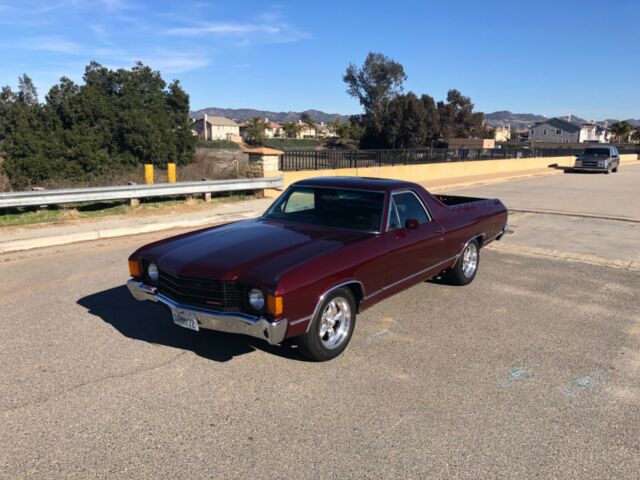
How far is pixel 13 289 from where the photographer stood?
20.5 feet

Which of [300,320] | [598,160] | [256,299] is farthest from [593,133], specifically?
[256,299]

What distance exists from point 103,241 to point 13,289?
3.10 metres

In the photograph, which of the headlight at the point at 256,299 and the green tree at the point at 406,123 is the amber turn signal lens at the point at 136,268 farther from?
the green tree at the point at 406,123

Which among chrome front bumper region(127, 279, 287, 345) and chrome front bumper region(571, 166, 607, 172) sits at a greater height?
chrome front bumper region(571, 166, 607, 172)

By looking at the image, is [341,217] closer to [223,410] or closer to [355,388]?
[355,388]

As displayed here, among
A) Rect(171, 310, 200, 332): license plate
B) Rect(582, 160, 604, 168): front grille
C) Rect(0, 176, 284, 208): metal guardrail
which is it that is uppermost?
Rect(582, 160, 604, 168): front grille

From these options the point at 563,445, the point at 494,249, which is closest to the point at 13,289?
the point at 563,445

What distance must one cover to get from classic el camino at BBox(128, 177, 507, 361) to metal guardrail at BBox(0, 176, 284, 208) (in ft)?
22.8

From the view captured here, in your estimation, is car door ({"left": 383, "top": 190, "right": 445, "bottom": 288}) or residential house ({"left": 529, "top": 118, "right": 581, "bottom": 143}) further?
residential house ({"left": 529, "top": 118, "right": 581, "bottom": 143})

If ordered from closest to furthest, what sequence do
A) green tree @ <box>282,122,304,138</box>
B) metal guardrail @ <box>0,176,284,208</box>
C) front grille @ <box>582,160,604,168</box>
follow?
metal guardrail @ <box>0,176,284,208</box>
front grille @ <box>582,160,604,168</box>
green tree @ <box>282,122,304,138</box>

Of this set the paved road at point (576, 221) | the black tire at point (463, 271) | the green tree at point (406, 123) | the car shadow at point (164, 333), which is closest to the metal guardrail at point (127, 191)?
the car shadow at point (164, 333)

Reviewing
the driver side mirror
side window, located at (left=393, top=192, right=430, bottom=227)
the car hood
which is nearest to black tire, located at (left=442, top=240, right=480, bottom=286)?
side window, located at (left=393, top=192, right=430, bottom=227)

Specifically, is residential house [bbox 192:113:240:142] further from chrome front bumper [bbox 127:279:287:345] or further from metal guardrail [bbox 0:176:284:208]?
chrome front bumper [bbox 127:279:287:345]

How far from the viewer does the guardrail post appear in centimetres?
1559
